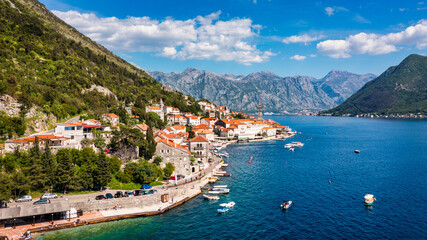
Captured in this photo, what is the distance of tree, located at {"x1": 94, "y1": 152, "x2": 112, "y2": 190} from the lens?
46.9 m

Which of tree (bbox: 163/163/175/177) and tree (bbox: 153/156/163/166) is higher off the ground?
tree (bbox: 153/156/163/166)

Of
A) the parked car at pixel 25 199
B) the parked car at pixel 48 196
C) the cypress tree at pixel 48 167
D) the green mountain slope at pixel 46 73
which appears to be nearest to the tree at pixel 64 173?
the cypress tree at pixel 48 167

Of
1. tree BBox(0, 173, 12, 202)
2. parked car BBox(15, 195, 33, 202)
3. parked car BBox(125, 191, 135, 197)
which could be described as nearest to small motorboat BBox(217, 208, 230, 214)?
parked car BBox(125, 191, 135, 197)

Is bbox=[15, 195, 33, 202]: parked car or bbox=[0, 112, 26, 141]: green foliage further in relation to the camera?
bbox=[0, 112, 26, 141]: green foliage

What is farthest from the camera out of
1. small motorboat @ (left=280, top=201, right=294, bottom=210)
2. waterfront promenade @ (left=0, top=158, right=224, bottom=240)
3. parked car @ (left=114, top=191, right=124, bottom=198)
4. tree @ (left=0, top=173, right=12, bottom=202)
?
small motorboat @ (left=280, top=201, right=294, bottom=210)

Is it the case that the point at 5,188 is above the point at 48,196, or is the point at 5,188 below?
above

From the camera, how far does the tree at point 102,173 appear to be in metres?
46.9

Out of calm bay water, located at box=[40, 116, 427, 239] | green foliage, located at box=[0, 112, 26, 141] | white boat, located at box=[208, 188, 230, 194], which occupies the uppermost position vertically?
green foliage, located at box=[0, 112, 26, 141]

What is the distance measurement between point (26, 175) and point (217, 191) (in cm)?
3372

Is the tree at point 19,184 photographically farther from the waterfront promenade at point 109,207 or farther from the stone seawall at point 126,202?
the stone seawall at point 126,202

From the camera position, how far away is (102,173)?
47.4m

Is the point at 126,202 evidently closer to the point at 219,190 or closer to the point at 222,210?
the point at 222,210

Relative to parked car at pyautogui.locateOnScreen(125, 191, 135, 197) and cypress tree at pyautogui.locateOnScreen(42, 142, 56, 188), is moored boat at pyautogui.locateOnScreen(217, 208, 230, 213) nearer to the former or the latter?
parked car at pyautogui.locateOnScreen(125, 191, 135, 197)

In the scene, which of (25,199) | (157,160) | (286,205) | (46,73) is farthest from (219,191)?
(46,73)
